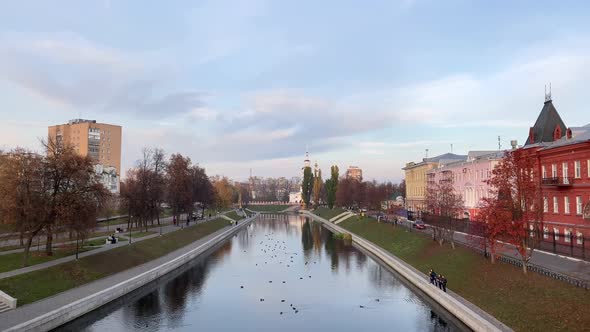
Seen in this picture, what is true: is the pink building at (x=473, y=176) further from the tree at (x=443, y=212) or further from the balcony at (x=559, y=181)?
the balcony at (x=559, y=181)

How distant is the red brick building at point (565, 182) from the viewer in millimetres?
40531

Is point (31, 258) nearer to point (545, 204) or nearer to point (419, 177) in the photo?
point (545, 204)

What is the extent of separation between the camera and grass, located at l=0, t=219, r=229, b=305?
30.7 m

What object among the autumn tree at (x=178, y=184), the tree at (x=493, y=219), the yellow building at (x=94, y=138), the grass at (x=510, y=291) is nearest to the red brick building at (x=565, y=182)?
the tree at (x=493, y=219)

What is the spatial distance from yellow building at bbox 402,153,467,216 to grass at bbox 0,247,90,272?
69507mm

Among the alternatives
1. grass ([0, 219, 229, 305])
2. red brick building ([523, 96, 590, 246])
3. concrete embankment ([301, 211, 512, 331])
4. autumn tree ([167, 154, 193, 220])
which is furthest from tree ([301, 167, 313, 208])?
red brick building ([523, 96, 590, 246])

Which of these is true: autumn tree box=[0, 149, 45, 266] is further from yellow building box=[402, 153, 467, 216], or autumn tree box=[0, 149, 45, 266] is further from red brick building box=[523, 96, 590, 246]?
yellow building box=[402, 153, 467, 216]

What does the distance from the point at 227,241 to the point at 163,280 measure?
133 feet

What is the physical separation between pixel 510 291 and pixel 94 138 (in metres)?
143

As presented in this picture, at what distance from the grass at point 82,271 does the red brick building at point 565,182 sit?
39.3 metres

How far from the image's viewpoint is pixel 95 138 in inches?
5802

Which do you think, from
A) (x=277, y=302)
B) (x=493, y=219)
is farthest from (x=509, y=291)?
(x=277, y=302)

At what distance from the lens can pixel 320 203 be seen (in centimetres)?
19950

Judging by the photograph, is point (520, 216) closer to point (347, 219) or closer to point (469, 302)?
point (469, 302)
